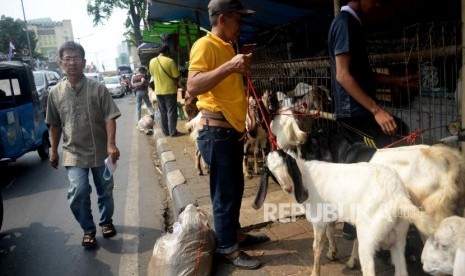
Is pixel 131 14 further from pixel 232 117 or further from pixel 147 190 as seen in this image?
pixel 232 117

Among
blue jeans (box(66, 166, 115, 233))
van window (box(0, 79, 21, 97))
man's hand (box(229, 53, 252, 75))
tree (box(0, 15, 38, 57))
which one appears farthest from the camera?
tree (box(0, 15, 38, 57))

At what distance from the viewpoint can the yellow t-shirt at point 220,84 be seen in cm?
265

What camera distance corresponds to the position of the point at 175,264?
111 inches

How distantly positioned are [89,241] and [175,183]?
1.54 meters

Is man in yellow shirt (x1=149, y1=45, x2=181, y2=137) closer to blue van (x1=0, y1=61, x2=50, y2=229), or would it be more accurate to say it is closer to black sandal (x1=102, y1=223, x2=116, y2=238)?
blue van (x1=0, y1=61, x2=50, y2=229)

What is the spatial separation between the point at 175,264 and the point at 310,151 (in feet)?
4.75

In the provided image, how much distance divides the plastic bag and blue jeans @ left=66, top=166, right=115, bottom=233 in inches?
55.1

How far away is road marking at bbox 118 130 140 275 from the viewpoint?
3.71 metres

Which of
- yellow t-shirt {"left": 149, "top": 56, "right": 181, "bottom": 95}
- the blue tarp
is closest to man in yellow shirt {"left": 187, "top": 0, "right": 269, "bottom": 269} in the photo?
the blue tarp

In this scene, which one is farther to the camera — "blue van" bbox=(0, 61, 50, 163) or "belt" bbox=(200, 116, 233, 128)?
"blue van" bbox=(0, 61, 50, 163)

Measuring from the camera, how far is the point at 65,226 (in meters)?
4.82

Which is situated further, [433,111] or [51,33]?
[51,33]

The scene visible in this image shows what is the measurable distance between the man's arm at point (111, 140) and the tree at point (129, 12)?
22599mm

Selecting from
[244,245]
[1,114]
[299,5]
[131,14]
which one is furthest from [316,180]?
[131,14]
